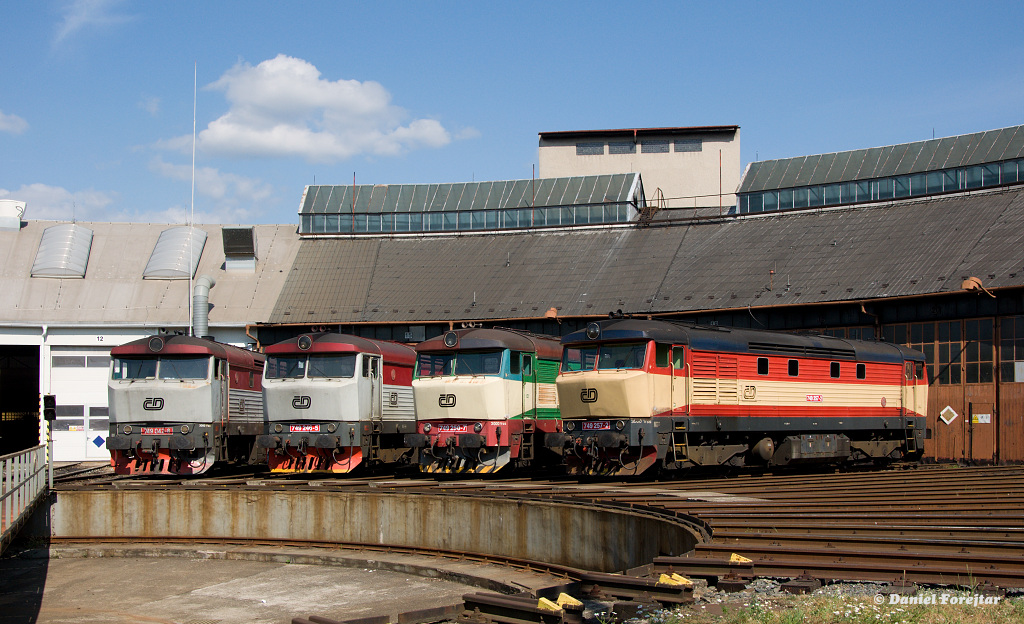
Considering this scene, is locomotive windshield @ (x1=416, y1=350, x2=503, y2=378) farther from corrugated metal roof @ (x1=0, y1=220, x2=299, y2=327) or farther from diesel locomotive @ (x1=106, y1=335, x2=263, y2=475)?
→ corrugated metal roof @ (x1=0, y1=220, x2=299, y2=327)

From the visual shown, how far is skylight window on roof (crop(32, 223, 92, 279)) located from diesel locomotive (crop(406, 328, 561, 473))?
90.3 feet

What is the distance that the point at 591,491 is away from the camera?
68.2 feet

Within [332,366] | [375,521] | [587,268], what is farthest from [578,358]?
[587,268]

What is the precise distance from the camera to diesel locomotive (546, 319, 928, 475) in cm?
2292

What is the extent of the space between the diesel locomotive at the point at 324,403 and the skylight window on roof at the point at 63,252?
24462 millimetres

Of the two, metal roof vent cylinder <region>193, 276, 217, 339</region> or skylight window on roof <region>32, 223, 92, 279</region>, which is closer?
metal roof vent cylinder <region>193, 276, 217, 339</region>

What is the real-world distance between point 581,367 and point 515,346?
2.42m

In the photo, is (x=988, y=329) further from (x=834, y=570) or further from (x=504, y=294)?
(x=834, y=570)

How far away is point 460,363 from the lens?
84.4 ft

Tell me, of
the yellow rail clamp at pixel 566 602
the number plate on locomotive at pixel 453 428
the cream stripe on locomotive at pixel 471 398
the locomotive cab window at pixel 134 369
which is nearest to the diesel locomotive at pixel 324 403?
the cream stripe on locomotive at pixel 471 398

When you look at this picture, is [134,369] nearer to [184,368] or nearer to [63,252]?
[184,368]

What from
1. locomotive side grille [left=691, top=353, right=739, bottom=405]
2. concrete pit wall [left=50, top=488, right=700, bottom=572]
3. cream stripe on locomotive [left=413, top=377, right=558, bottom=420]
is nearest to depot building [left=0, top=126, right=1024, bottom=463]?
locomotive side grille [left=691, top=353, right=739, bottom=405]

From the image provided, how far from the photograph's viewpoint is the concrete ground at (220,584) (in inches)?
628

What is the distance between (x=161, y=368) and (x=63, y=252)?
939 inches
